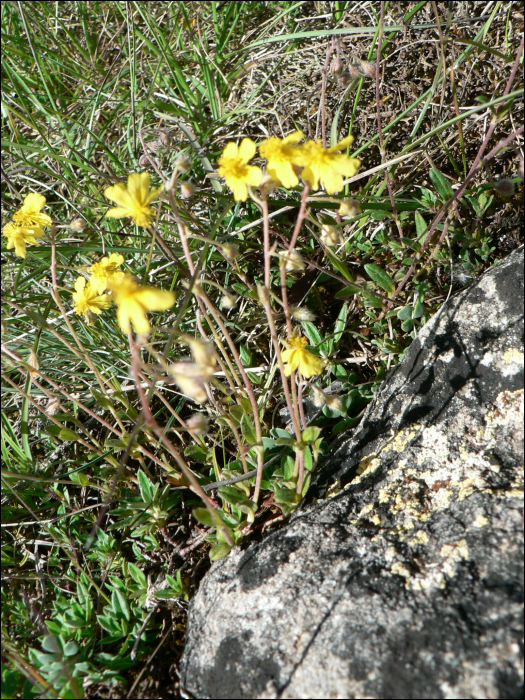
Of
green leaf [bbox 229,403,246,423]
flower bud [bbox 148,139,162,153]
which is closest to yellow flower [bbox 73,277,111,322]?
green leaf [bbox 229,403,246,423]

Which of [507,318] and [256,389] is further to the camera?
[256,389]

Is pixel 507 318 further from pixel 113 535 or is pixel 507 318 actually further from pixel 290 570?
pixel 113 535

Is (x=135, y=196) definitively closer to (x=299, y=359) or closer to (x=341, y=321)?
(x=299, y=359)

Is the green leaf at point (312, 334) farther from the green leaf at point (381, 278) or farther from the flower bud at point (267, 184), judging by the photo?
the flower bud at point (267, 184)

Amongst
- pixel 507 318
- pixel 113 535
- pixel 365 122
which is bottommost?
pixel 113 535

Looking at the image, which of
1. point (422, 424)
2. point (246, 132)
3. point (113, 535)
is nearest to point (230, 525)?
point (113, 535)

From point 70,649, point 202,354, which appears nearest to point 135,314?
point 202,354

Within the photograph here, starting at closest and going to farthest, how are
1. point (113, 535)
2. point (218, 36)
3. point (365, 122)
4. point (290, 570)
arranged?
point (290, 570)
point (113, 535)
point (365, 122)
point (218, 36)
